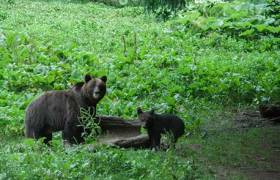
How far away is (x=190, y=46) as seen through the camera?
22.4 m

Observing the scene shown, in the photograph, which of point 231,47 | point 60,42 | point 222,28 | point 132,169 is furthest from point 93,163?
point 222,28

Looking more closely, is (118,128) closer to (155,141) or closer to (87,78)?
(155,141)

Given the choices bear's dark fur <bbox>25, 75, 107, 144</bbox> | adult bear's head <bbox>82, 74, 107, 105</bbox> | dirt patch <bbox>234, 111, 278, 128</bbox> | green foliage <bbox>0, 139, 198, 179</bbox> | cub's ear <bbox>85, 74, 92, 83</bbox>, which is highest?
cub's ear <bbox>85, 74, 92, 83</bbox>

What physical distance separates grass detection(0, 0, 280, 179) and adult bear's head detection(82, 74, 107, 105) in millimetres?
1000

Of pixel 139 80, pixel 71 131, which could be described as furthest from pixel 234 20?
pixel 71 131

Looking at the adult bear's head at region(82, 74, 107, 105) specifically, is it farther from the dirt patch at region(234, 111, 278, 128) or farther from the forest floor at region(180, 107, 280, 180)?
the dirt patch at region(234, 111, 278, 128)

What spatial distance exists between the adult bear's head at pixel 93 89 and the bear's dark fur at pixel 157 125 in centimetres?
74

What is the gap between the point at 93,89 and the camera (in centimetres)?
1126

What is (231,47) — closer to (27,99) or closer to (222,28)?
(222,28)

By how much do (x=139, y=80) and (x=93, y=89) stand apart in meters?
5.69

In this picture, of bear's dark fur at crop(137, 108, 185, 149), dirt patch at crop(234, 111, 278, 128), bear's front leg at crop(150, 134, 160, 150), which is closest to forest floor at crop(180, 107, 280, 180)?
dirt patch at crop(234, 111, 278, 128)

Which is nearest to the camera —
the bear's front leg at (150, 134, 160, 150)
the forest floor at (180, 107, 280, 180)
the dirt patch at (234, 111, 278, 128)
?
the forest floor at (180, 107, 280, 180)

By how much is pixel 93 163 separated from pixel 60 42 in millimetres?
12247

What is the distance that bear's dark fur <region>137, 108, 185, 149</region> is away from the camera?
11.3 meters
